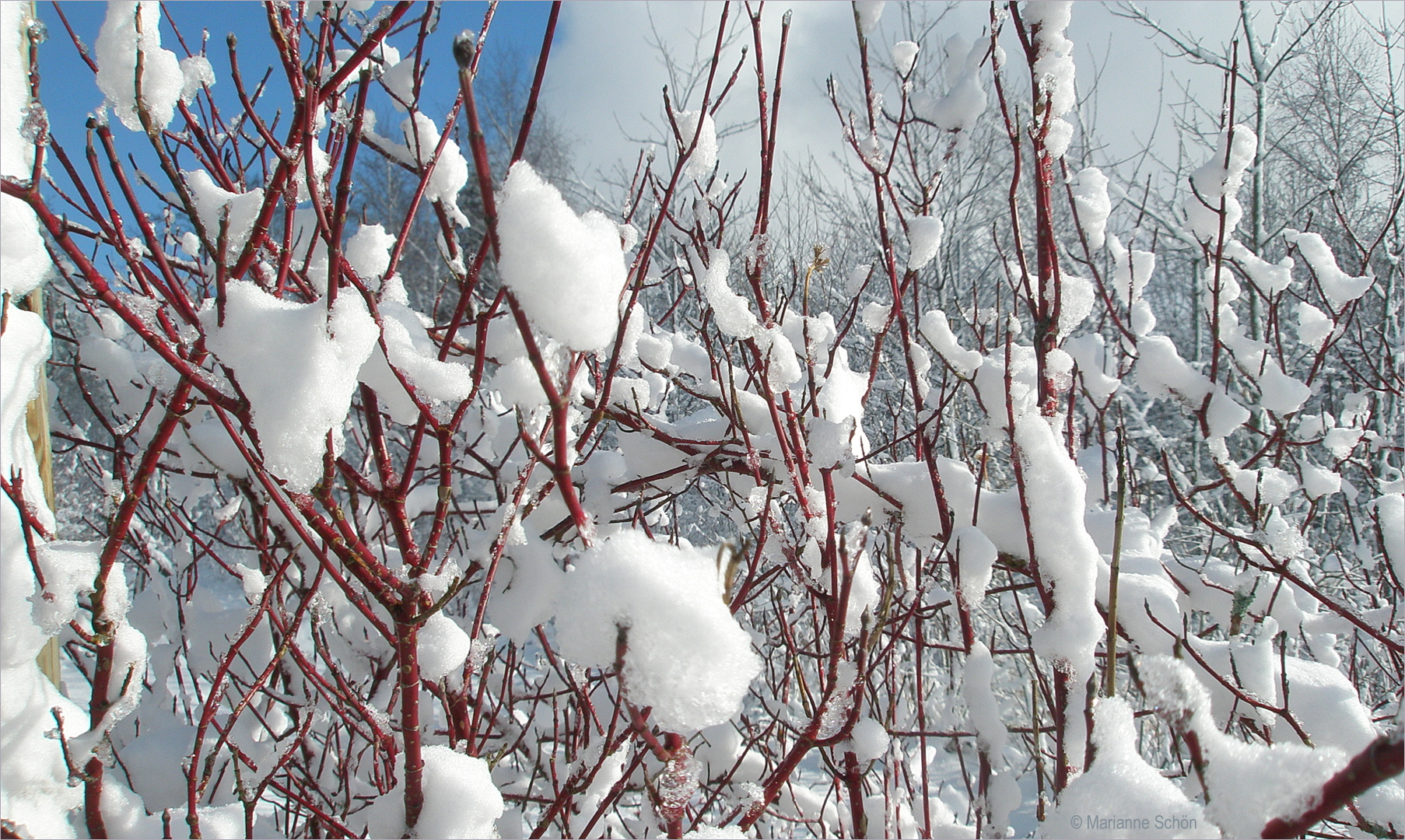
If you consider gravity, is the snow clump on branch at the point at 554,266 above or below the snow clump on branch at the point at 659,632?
above

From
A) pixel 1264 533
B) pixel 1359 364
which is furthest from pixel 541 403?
pixel 1359 364

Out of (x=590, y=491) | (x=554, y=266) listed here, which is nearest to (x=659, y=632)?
(x=554, y=266)

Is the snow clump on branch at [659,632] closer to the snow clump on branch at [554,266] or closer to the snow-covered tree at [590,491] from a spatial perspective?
the snow-covered tree at [590,491]

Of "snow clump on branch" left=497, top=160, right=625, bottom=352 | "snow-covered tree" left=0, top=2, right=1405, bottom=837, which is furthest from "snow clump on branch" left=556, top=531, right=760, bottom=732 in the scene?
"snow clump on branch" left=497, top=160, right=625, bottom=352

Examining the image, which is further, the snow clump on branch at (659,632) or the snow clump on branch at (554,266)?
the snow clump on branch at (659,632)

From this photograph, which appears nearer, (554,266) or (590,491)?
(554,266)

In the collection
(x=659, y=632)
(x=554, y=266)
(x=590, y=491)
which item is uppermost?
(x=590, y=491)

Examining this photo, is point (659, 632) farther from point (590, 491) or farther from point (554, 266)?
point (590, 491)

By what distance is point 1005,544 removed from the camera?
52.6 inches

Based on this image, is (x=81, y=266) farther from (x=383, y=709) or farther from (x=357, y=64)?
(x=383, y=709)

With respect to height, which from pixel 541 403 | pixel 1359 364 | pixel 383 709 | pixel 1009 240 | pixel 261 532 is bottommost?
pixel 541 403

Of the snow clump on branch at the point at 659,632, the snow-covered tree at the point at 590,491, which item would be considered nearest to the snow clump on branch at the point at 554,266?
the snow-covered tree at the point at 590,491

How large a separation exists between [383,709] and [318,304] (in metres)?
1.17

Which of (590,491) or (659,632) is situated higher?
(590,491)
